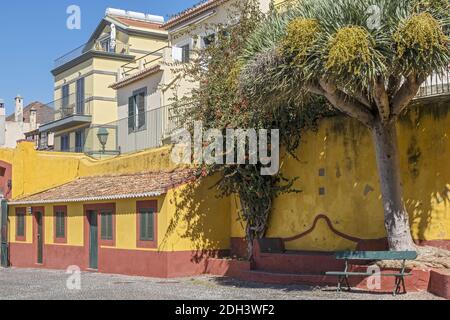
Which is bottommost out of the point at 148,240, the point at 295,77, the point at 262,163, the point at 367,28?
the point at 148,240

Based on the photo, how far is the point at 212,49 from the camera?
766 inches

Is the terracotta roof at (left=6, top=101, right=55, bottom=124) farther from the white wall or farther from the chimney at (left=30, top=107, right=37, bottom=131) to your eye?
the white wall

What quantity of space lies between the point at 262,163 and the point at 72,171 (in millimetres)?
12817

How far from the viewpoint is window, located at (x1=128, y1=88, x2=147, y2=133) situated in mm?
29595

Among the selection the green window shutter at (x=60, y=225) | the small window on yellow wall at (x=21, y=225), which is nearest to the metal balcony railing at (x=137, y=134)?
the green window shutter at (x=60, y=225)

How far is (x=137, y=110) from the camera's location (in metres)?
32.6

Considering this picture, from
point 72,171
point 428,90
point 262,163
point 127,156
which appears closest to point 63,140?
point 72,171

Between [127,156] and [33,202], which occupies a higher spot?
[127,156]

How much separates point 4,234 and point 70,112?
13.6m

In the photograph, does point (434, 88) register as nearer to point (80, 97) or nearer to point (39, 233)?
point (39, 233)

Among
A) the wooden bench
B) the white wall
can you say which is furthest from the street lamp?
the white wall

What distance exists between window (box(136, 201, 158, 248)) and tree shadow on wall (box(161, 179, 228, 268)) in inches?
23.7

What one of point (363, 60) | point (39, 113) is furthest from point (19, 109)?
point (363, 60)

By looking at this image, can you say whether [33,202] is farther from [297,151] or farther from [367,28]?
[367,28]
